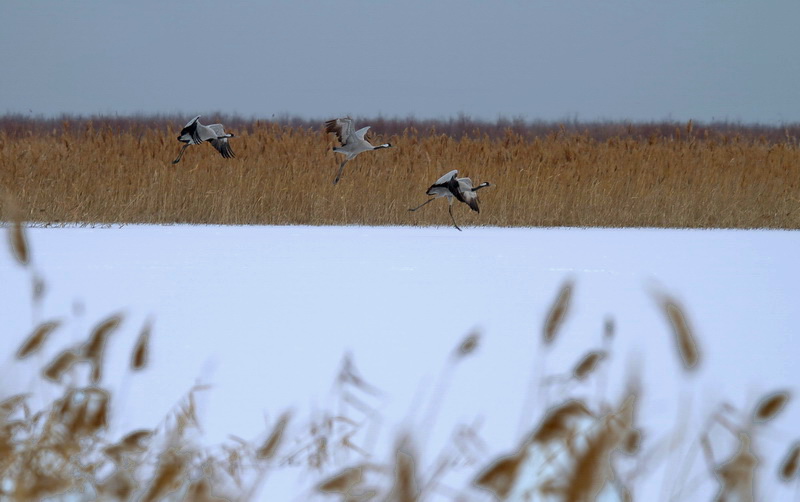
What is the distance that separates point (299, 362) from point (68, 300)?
1727mm

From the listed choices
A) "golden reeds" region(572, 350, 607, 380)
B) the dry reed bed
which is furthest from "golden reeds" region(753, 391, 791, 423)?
the dry reed bed

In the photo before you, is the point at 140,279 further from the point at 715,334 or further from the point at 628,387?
the point at 628,387

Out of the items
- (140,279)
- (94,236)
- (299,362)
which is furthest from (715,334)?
(94,236)

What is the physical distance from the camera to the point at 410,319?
161 inches

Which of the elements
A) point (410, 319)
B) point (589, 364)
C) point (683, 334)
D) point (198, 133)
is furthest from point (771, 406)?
point (198, 133)

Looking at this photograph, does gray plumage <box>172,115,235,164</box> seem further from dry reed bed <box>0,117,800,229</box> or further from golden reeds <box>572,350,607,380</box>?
golden reeds <box>572,350,607,380</box>

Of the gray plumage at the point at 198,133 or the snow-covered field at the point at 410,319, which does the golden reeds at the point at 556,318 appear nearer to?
the snow-covered field at the point at 410,319

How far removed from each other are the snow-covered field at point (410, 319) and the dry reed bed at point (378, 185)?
1465 mm

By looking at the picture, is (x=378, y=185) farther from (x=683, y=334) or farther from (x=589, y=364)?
(x=683, y=334)

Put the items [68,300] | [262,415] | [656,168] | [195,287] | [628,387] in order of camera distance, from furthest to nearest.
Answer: [656,168], [195,287], [68,300], [262,415], [628,387]

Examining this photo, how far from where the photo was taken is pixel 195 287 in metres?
4.90

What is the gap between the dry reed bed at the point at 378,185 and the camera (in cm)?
937

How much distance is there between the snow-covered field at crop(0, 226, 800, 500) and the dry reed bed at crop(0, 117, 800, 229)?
57.7 inches

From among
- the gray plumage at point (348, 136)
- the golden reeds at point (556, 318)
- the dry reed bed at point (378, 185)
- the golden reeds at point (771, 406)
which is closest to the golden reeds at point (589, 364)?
the golden reeds at point (556, 318)
